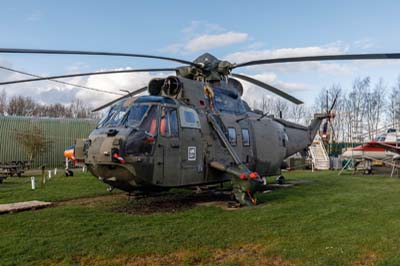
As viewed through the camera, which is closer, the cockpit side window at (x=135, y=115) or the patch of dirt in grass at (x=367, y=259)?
the patch of dirt in grass at (x=367, y=259)

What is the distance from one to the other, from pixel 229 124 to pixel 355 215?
14.6 ft

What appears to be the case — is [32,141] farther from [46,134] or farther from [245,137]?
[245,137]

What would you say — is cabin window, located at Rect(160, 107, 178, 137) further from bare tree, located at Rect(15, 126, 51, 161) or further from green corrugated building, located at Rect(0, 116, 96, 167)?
green corrugated building, located at Rect(0, 116, 96, 167)

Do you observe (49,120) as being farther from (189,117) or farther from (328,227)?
(328,227)

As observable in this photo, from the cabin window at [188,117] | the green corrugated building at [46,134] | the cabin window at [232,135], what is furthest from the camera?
the green corrugated building at [46,134]

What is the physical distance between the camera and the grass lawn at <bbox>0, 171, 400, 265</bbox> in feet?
18.8

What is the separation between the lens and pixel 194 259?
5.71 meters

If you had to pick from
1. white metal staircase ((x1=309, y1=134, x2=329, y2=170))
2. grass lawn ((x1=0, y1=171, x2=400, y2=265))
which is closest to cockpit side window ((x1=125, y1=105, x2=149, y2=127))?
grass lawn ((x1=0, y1=171, x2=400, y2=265))

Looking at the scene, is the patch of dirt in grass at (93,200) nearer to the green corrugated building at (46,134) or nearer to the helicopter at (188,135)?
the helicopter at (188,135)

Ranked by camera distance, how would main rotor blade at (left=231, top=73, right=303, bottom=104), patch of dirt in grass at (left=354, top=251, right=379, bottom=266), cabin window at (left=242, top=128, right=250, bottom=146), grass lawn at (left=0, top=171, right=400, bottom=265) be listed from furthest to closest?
main rotor blade at (left=231, top=73, right=303, bottom=104) → cabin window at (left=242, top=128, right=250, bottom=146) → grass lawn at (left=0, top=171, right=400, bottom=265) → patch of dirt in grass at (left=354, top=251, right=379, bottom=266)

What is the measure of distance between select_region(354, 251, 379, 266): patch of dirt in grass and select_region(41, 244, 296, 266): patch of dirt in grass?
99 centimetres

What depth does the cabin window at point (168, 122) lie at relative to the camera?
929 centimetres

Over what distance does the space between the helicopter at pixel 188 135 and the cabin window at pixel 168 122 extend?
0.06 ft

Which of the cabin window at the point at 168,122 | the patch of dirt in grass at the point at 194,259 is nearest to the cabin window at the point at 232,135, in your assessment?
the cabin window at the point at 168,122
